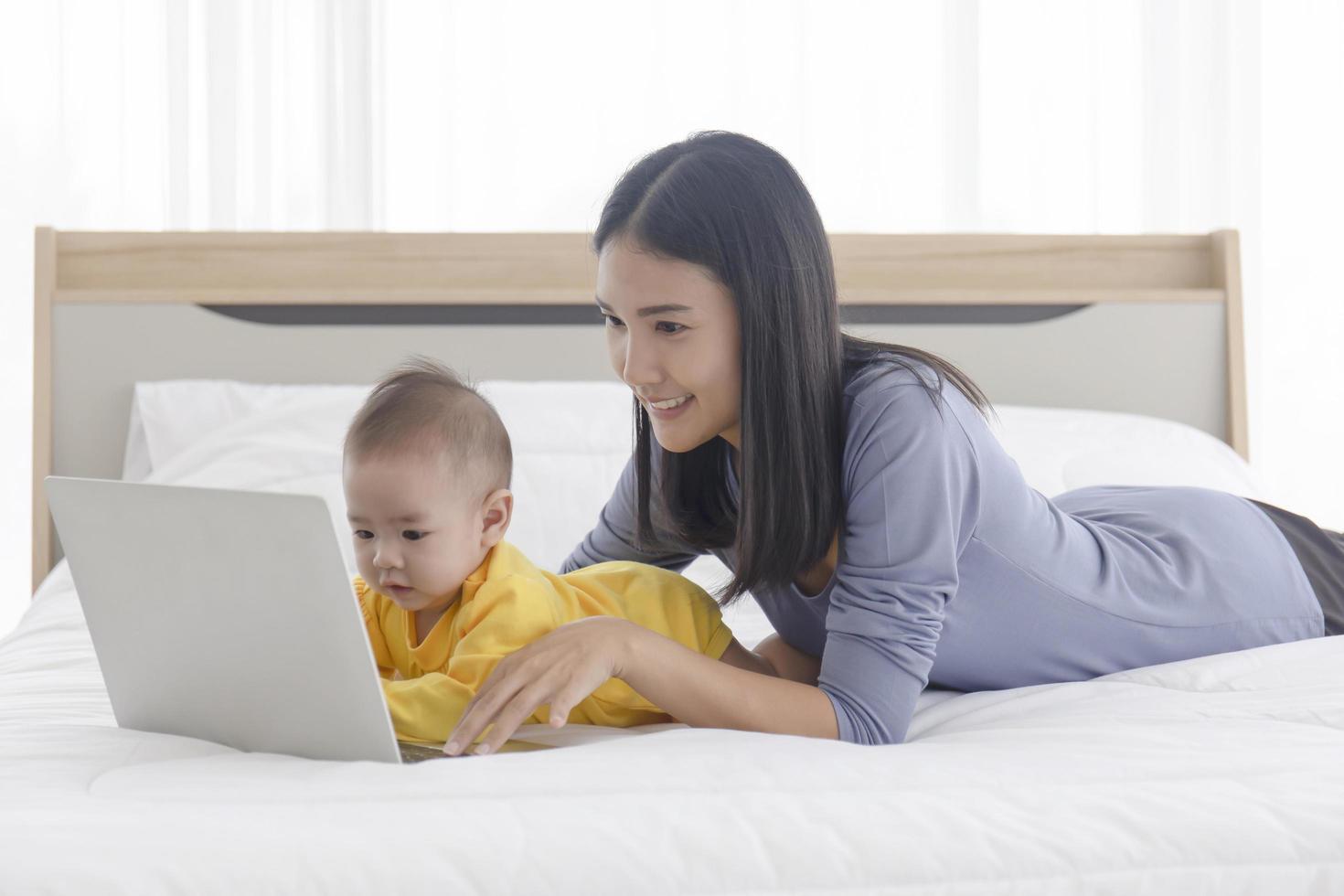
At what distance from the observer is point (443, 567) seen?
3.18 ft

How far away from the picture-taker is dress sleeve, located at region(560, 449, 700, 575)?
1.25 meters

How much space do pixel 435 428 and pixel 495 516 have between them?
95 millimetres

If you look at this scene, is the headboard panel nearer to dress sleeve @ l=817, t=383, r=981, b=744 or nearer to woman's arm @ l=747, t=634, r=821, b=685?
woman's arm @ l=747, t=634, r=821, b=685

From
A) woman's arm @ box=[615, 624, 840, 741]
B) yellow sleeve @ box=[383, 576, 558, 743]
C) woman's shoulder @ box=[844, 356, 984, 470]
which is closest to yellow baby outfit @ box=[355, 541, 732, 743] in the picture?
yellow sleeve @ box=[383, 576, 558, 743]

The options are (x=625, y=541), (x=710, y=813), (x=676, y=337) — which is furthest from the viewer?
(x=625, y=541)

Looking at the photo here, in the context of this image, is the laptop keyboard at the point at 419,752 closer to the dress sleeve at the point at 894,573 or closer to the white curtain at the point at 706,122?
the dress sleeve at the point at 894,573

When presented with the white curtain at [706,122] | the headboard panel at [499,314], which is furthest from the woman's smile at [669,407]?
the white curtain at [706,122]

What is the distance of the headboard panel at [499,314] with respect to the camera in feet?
7.10

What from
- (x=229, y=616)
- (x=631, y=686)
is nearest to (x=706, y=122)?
(x=631, y=686)

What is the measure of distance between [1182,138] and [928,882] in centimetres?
241

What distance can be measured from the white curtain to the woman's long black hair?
4.81ft

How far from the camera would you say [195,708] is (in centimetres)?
87

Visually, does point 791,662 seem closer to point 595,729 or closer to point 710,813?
point 595,729

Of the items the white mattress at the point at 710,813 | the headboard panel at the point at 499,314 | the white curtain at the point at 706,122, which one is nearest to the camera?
the white mattress at the point at 710,813
